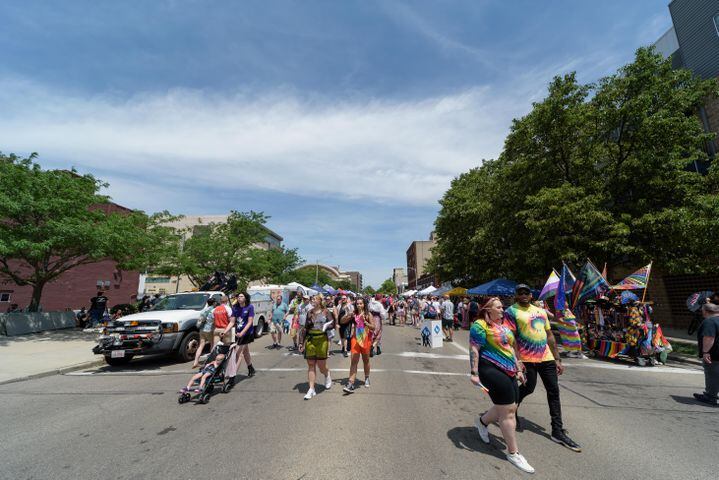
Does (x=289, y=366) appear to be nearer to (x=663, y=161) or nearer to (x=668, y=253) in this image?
(x=668, y=253)

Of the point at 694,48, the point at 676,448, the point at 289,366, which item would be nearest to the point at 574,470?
the point at 676,448

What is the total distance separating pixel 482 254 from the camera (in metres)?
26.3

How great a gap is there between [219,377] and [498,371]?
15.8 ft

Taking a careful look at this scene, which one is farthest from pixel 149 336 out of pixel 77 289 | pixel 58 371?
pixel 77 289

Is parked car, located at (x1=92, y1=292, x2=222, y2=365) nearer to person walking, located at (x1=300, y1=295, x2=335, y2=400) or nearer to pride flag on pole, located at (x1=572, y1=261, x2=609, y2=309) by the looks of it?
person walking, located at (x1=300, y1=295, x2=335, y2=400)

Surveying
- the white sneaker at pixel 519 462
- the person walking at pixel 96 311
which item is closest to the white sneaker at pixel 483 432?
the white sneaker at pixel 519 462

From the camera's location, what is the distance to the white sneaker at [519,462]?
11.0ft

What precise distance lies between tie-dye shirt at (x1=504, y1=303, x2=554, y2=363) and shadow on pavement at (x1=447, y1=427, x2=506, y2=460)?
105 centimetres

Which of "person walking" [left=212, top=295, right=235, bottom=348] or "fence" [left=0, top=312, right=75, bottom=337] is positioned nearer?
"person walking" [left=212, top=295, right=235, bottom=348]

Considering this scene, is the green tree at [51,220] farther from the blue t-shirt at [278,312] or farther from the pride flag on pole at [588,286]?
the pride flag on pole at [588,286]

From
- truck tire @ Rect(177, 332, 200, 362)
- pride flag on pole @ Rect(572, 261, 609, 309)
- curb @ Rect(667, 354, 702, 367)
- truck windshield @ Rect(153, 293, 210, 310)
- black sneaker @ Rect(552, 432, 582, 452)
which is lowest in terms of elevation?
black sneaker @ Rect(552, 432, 582, 452)

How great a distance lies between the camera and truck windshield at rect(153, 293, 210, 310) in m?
9.82

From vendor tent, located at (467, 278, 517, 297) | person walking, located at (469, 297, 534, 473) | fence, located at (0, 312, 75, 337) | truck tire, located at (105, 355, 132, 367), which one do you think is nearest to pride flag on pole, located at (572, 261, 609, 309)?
person walking, located at (469, 297, 534, 473)

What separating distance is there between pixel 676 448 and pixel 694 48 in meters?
21.3
